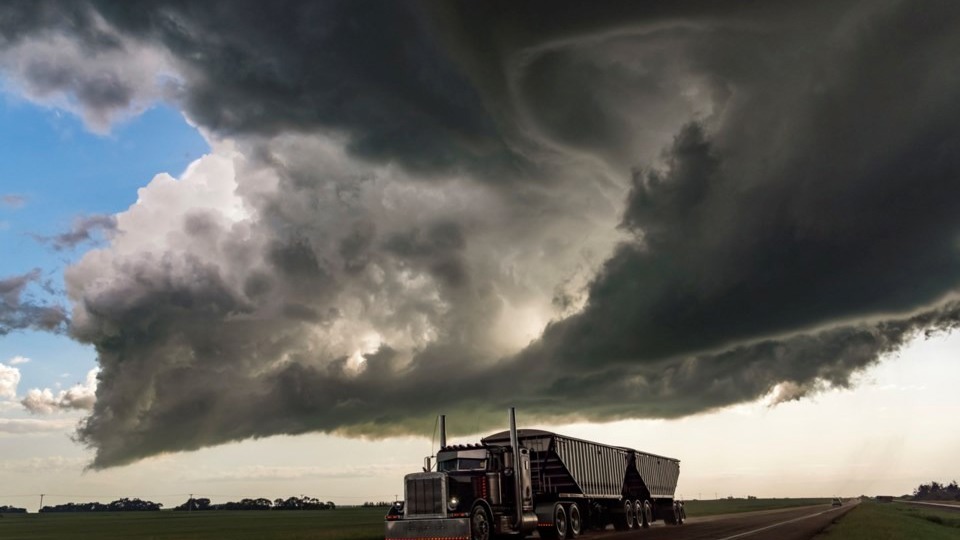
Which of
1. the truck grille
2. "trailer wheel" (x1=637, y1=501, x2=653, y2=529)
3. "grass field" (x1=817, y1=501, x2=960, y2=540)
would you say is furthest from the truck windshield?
"trailer wheel" (x1=637, y1=501, x2=653, y2=529)

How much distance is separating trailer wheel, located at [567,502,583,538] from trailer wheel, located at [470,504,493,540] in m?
5.54

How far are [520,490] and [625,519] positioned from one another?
10.8 metres

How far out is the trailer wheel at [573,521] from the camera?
83.4 ft

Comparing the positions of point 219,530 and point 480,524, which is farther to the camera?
point 219,530

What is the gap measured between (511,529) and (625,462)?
12.1 meters

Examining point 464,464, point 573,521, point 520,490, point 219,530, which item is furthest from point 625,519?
point 219,530

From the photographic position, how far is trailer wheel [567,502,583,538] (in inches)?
1000

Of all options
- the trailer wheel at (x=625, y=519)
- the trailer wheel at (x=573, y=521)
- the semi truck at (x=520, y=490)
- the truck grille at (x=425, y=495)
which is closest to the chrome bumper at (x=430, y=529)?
the semi truck at (x=520, y=490)

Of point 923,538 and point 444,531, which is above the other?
point 444,531

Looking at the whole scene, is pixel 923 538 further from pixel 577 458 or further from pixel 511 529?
pixel 511 529

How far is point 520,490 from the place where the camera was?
74.3 feet

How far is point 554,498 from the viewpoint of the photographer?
25125 millimetres

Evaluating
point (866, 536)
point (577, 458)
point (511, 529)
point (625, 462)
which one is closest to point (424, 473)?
point (511, 529)

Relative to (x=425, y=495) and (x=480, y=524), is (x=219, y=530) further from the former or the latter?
(x=480, y=524)
